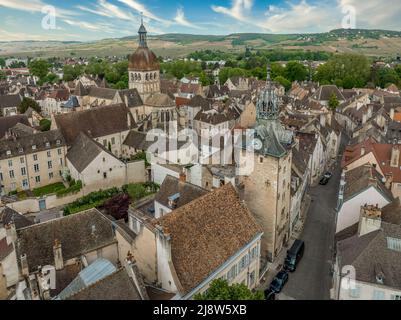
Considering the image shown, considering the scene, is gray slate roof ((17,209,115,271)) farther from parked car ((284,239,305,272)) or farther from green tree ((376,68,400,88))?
green tree ((376,68,400,88))

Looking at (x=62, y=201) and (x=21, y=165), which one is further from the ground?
(x=21, y=165)

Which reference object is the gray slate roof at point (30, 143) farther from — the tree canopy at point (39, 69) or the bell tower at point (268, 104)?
the tree canopy at point (39, 69)

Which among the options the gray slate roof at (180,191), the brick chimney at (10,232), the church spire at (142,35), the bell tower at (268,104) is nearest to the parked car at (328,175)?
the bell tower at (268,104)

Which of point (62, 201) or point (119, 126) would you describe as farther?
point (119, 126)

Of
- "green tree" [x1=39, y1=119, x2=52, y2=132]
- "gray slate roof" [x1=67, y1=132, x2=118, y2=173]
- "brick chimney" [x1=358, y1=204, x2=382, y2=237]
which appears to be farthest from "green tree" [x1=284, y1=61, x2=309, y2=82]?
"brick chimney" [x1=358, y1=204, x2=382, y2=237]
